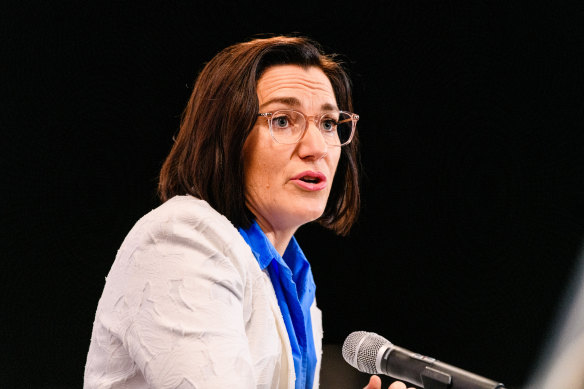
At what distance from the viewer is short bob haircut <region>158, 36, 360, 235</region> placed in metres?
1.42

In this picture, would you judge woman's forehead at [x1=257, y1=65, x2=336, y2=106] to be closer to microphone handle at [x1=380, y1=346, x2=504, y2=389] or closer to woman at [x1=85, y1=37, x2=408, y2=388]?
woman at [x1=85, y1=37, x2=408, y2=388]

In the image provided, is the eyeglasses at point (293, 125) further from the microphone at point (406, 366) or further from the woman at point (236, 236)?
the microphone at point (406, 366)

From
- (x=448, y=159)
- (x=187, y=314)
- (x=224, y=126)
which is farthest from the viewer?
(x=448, y=159)

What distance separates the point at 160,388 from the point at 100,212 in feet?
5.53

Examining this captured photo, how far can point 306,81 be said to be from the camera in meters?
1.56

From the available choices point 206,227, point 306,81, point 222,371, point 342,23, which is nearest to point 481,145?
point 342,23

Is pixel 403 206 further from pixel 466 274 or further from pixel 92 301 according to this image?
pixel 92 301

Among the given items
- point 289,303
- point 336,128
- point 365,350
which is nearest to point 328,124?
point 336,128

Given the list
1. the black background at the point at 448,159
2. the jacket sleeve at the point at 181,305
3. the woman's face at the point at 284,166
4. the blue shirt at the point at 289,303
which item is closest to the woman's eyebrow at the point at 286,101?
the woman's face at the point at 284,166

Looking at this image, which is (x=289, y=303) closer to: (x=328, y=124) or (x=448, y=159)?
(x=328, y=124)

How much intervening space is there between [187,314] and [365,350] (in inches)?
15.2

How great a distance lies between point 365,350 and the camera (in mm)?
1197

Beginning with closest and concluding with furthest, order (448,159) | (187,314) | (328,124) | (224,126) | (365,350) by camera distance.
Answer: (187,314) → (365,350) → (224,126) → (328,124) → (448,159)

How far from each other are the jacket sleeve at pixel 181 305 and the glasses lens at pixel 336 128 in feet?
1.67
